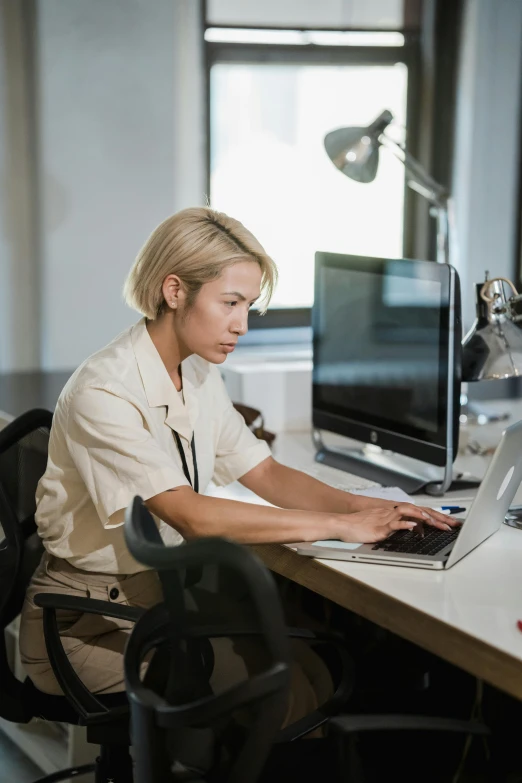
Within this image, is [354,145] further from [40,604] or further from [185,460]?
[40,604]

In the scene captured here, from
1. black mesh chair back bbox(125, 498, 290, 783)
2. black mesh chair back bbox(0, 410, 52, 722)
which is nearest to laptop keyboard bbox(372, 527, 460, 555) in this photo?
black mesh chair back bbox(125, 498, 290, 783)

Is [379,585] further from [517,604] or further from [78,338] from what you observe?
[78,338]

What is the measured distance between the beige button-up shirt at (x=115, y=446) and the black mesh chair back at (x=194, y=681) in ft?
0.92

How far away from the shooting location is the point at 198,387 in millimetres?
1919

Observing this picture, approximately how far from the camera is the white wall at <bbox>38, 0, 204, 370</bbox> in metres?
2.82

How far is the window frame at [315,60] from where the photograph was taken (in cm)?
323

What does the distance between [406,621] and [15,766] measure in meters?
1.28

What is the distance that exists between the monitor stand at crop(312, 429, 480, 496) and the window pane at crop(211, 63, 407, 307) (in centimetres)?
101

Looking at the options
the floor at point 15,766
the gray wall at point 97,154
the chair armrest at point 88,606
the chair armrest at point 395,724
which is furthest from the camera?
the gray wall at point 97,154

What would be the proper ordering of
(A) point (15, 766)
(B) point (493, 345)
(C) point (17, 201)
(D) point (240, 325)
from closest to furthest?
(D) point (240, 325)
(B) point (493, 345)
(A) point (15, 766)
(C) point (17, 201)

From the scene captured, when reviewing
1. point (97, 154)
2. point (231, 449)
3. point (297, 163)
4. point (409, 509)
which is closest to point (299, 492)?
point (231, 449)

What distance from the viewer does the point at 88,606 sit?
1531mm

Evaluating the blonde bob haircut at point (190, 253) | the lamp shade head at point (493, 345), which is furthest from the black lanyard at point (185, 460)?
the lamp shade head at point (493, 345)

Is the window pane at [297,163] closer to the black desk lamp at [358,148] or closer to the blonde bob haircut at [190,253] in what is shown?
the black desk lamp at [358,148]
